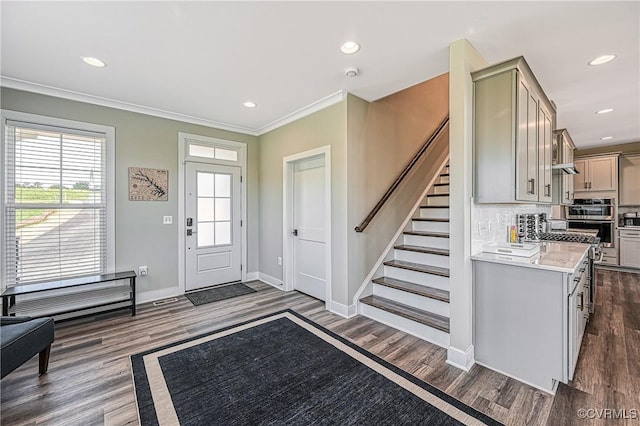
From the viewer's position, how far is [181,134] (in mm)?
4164

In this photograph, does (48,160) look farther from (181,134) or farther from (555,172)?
(555,172)

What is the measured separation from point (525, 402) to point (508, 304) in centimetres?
64

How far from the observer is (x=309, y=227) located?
4.13 meters

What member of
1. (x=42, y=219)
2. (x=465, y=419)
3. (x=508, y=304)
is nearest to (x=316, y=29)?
(x=508, y=304)

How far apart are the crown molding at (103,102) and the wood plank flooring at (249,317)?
8.50 feet

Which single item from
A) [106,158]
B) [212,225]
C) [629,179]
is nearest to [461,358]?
[212,225]

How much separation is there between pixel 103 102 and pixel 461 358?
188 inches

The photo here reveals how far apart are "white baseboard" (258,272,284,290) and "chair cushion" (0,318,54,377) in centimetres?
273

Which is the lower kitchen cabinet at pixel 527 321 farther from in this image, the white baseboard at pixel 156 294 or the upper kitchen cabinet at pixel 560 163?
the white baseboard at pixel 156 294

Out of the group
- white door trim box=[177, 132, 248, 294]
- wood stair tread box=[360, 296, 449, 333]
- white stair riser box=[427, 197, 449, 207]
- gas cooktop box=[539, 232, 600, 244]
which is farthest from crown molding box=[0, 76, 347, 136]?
gas cooktop box=[539, 232, 600, 244]

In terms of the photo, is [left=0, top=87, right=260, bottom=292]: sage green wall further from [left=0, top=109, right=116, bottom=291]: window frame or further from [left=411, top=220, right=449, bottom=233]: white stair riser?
[left=411, top=220, right=449, bottom=233]: white stair riser

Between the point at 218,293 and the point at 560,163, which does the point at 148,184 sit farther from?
the point at 560,163

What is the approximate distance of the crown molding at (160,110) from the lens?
305 cm

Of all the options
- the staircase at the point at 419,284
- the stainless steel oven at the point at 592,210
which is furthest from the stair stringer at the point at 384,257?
the stainless steel oven at the point at 592,210
